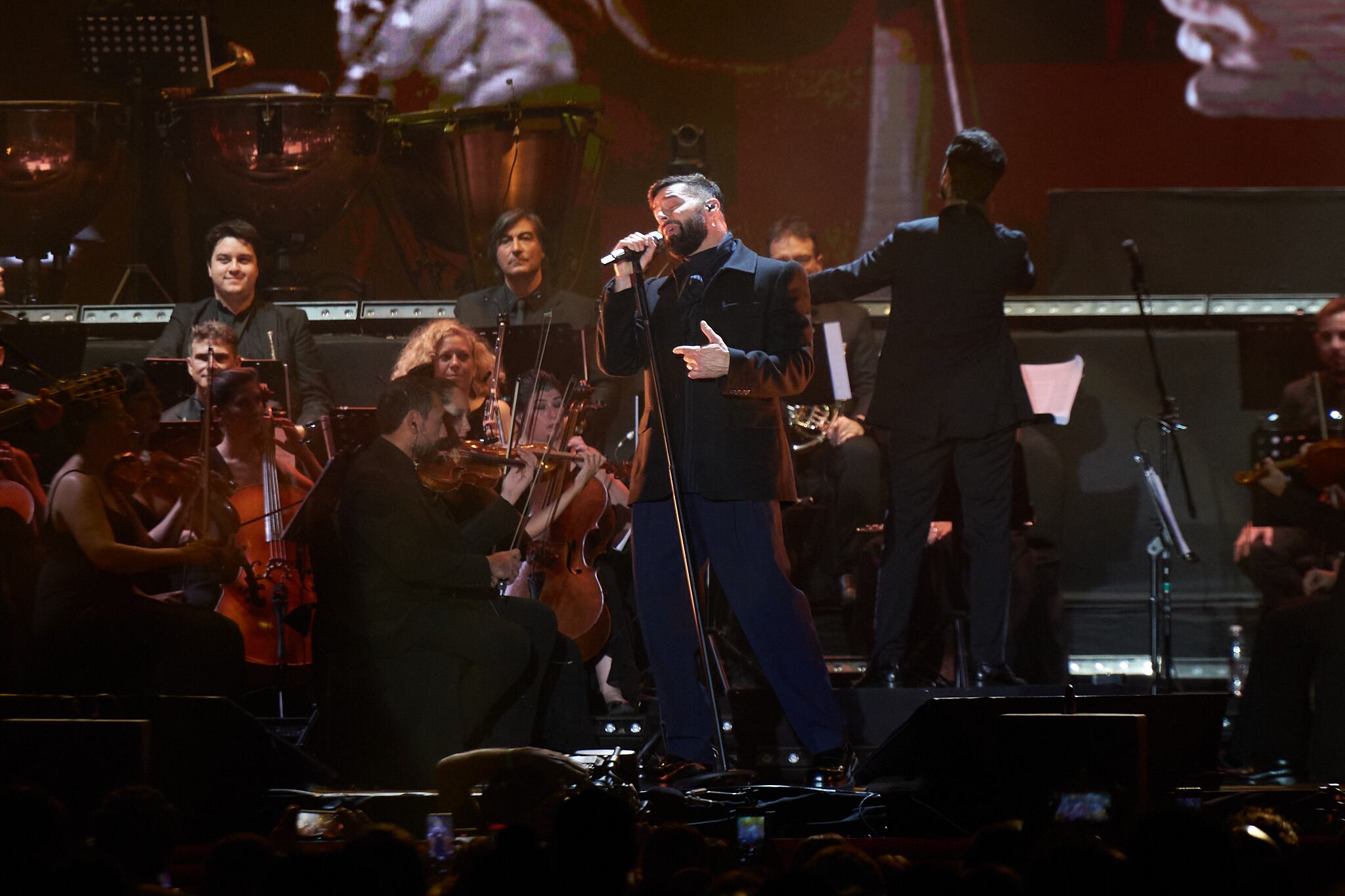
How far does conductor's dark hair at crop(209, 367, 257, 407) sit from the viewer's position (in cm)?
621

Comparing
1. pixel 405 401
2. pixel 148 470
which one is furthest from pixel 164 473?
pixel 405 401

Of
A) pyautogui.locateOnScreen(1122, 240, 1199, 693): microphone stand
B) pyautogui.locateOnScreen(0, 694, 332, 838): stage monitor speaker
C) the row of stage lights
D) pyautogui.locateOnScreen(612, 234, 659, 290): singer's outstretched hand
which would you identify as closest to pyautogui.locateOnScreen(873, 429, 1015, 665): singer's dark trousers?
pyautogui.locateOnScreen(1122, 240, 1199, 693): microphone stand

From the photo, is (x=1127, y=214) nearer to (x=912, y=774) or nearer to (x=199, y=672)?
(x=912, y=774)

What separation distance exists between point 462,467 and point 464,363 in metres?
0.79

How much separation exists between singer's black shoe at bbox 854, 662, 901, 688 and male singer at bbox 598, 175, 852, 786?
0.75 metres

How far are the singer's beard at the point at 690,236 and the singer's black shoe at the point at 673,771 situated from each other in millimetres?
1603

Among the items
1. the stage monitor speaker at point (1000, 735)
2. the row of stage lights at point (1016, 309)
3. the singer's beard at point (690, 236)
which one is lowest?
the stage monitor speaker at point (1000, 735)

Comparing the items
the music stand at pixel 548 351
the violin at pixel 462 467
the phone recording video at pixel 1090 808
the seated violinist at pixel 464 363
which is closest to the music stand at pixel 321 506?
the violin at pixel 462 467

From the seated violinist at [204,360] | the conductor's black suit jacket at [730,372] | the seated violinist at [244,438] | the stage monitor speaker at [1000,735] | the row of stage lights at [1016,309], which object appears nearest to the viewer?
the stage monitor speaker at [1000,735]

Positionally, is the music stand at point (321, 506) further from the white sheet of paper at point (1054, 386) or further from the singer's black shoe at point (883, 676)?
the white sheet of paper at point (1054, 386)

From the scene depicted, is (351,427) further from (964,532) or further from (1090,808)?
(1090,808)

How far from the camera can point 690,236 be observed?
493cm

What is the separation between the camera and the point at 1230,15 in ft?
27.5

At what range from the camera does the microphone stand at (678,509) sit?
4500 millimetres
